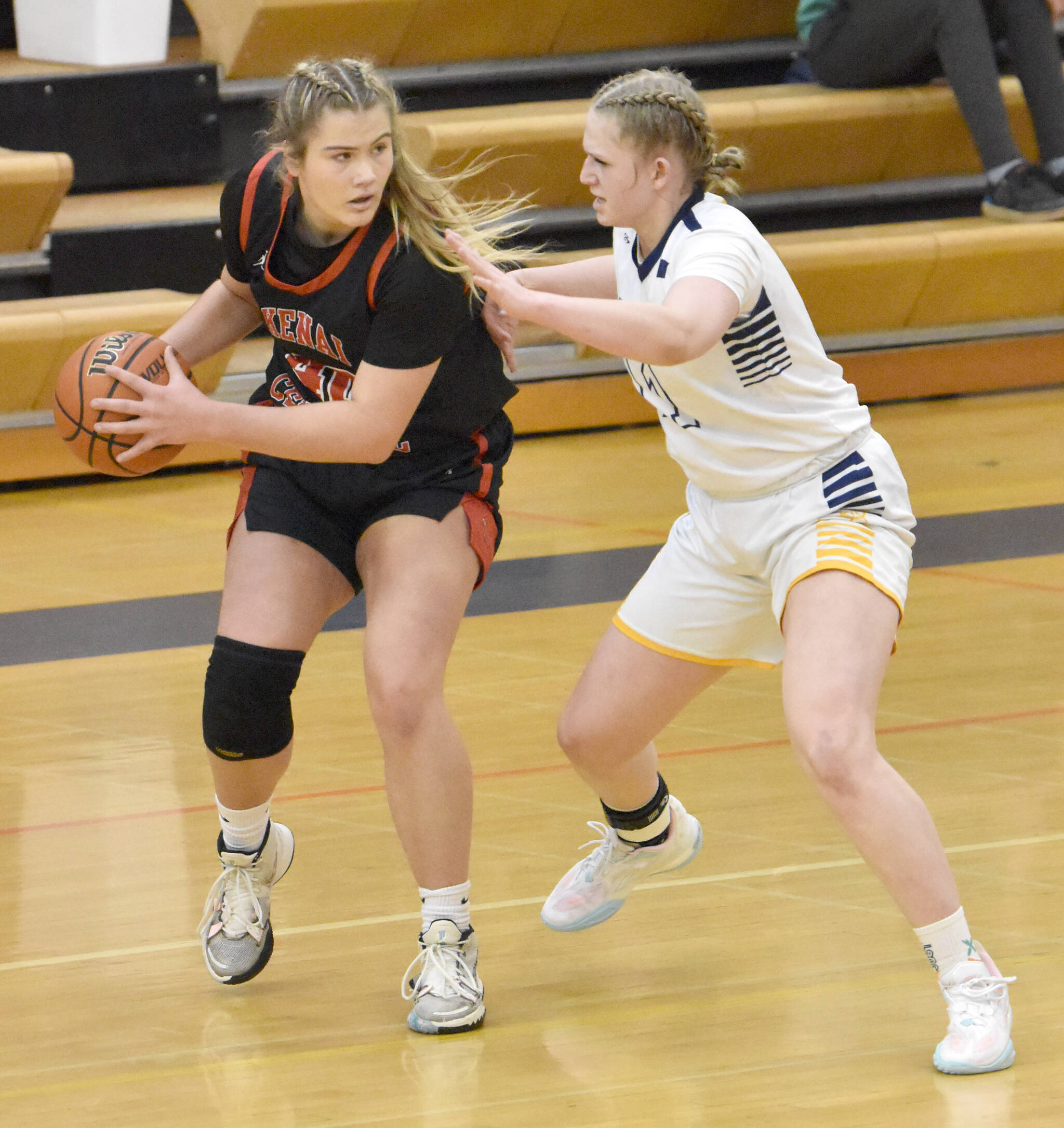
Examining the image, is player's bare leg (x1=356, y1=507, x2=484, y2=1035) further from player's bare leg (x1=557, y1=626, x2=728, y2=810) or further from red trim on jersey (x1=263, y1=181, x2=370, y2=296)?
red trim on jersey (x1=263, y1=181, x2=370, y2=296)

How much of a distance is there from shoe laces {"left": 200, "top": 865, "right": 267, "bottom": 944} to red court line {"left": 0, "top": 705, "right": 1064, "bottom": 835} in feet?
1.67

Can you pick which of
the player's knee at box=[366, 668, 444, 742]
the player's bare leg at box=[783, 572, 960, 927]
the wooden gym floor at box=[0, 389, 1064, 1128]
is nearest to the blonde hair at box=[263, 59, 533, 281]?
the player's knee at box=[366, 668, 444, 742]

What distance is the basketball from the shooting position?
2.16 meters

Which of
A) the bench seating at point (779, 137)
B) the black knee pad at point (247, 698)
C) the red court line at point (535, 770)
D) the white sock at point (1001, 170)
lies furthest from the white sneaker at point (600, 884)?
the white sock at point (1001, 170)

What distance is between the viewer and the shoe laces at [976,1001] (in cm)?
198

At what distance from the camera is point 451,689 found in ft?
11.2

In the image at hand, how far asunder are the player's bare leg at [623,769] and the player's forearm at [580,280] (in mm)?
485

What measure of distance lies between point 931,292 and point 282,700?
4.13 meters

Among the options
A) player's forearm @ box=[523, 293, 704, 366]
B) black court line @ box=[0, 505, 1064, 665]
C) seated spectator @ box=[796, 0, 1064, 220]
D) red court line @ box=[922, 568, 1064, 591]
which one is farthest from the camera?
seated spectator @ box=[796, 0, 1064, 220]

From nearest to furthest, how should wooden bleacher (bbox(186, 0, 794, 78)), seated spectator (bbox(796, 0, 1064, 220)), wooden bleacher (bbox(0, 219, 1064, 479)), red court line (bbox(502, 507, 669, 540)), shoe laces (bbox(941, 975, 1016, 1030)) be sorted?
shoe laces (bbox(941, 975, 1016, 1030))
red court line (bbox(502, 507, 669, 540))
wooden bleacher (bbox(0, 219, 1064, 479))
seated spectator (bbox(796, 0, 1064, 220))
wooden bleacher (bbox(186, 0, 794, 78))

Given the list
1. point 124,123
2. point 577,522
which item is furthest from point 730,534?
point 124,123

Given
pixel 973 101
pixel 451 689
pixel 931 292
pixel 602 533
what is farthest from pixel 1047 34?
pixel 451 689

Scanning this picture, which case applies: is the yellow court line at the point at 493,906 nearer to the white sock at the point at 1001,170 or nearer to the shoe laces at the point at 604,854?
the shoe laces at the point at 604,854

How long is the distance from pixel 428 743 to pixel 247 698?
240mm
